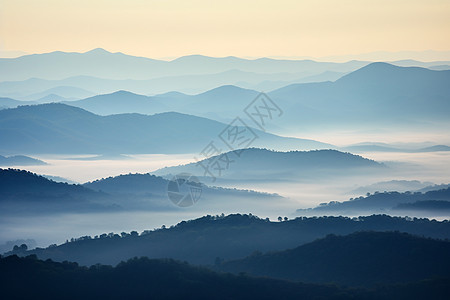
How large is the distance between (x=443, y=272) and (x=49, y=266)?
57070mm

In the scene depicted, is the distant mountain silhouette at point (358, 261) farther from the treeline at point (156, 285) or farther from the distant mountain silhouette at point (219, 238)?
the distant mountain silhouette at point (219, 238)

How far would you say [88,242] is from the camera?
174000 millimetres

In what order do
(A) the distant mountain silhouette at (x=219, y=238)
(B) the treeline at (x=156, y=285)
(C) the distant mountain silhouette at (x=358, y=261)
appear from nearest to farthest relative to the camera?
(B) the treeline at (x=156, y=285) → (C) the distant mountain silhouette at (x=358, y=261) → (A) the distant mountain silhouette at (x=219, y=238)

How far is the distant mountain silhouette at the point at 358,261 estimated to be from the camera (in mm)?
127688

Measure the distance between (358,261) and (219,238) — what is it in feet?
126

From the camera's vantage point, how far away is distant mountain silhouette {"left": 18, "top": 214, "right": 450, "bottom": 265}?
15962cm

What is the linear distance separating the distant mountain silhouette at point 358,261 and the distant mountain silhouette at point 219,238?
1826 cm

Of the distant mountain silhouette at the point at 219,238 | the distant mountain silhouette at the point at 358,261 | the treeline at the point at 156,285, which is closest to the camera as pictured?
the treeline at the point at 156,285

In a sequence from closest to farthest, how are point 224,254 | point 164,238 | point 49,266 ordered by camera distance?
point 49,266
point 224,254
point 164,238

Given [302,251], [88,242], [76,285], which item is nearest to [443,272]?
[302,251]

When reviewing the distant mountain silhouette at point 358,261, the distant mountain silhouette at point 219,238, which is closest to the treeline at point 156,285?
the distant mountain silhouette at point 358,261

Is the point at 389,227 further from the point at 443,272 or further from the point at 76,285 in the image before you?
the point at 76,285

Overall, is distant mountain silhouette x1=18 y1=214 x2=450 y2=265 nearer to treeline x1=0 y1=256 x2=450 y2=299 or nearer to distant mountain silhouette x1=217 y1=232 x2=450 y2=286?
distant mountain silhouette x1=217 y1=232 x2=450 y2=286

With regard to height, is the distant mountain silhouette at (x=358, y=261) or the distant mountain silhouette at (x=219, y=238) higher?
the distant mountain silhouette at (x=219, y=238)
